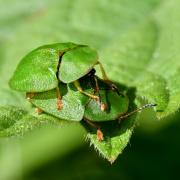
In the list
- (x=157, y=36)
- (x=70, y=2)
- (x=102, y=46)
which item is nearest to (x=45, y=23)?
(x=70, y=2)

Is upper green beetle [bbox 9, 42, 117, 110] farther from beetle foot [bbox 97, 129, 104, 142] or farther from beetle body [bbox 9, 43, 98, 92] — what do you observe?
beetle foot [bbox 97, 129, 104, 142]

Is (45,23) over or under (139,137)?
over

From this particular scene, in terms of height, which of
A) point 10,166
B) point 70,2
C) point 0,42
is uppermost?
point 70,2

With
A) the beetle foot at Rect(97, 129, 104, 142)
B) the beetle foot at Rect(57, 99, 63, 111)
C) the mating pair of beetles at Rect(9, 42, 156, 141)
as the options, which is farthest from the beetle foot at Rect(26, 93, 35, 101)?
the beetle foot at Rect(97, 129, 104, 142)

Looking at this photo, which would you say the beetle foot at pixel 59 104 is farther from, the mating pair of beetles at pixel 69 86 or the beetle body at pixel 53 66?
the beetle body at pixel 53 66

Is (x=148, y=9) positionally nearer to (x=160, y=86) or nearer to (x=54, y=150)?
(x=160, y=86)

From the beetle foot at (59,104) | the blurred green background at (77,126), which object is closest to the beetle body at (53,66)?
the beetle foot at (59,104)

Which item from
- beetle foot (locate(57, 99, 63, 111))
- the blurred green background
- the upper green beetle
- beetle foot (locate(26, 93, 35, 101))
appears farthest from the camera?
the blurred green background

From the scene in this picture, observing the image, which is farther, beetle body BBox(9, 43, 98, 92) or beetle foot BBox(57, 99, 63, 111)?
beetle body BBox(9, 43, 98, 92)

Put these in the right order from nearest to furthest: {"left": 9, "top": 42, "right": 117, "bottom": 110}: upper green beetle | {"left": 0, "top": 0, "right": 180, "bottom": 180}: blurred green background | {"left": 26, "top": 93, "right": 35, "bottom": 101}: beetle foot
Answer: {"left": 9, "top": 42, "right": 117, "bottom": 110}: upper green beetle
{"left": 26, "top": 93, "right": 35, "bottom": 101}: beetle foot
{"left": 0, "top": 0, "right": 180, "bottom": 180}: blurred green background
